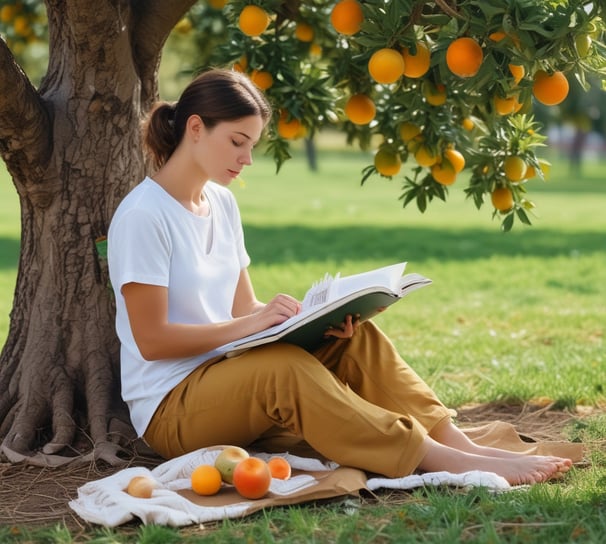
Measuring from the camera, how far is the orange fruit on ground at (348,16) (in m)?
3.26

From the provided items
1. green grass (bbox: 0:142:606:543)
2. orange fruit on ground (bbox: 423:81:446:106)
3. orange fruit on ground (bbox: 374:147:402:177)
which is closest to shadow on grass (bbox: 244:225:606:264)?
green grass (bbox: 0:142:606:543)

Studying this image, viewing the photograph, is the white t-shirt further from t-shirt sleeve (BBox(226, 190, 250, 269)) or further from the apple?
the apple

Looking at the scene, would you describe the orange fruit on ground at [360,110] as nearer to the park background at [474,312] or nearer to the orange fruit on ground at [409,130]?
the orange fruit on ground at [409,130]

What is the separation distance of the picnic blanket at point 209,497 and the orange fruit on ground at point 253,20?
1.55 metres

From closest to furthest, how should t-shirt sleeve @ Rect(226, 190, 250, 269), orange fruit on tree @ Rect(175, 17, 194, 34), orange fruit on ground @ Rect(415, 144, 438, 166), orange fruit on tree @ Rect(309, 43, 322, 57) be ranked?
t-shirt sleeve @ Rect(226, 190, 250, 269)
orange fruit on ground @ Rect(415, 144, 438, 166)
orange fruit on tree @ Rect(309, 43, 322, 57)
orange fruit on tree @ Rect(175, 17, 194, 34)

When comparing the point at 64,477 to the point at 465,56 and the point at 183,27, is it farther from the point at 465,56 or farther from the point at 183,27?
the point at 183,27

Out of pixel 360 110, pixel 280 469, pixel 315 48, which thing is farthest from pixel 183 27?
pixel 280 469

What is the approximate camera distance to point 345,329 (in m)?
3.37

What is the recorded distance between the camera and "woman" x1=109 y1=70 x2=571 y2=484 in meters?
3.15

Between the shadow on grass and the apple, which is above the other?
the apple

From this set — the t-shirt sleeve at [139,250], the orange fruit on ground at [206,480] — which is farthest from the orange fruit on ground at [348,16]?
the orange fruit on ground at [206,480]

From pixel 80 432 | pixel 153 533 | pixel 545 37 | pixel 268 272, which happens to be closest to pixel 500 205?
pixel 545 37

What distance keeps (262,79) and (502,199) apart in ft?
3.67

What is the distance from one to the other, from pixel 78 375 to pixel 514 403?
192 cm
